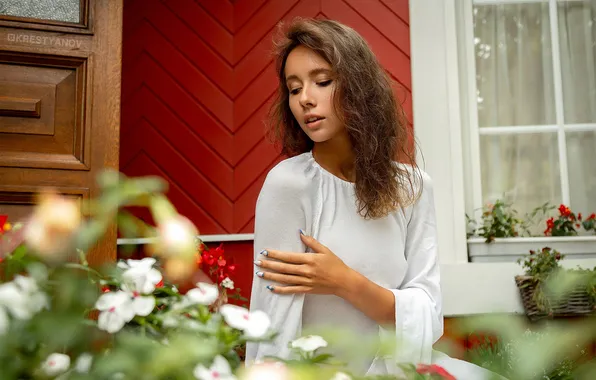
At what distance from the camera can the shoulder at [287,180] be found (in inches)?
54.6

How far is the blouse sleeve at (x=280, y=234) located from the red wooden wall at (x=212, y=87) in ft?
5.42

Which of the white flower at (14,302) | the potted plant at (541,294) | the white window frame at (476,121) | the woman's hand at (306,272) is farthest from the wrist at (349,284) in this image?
the white window frame at (476,121)

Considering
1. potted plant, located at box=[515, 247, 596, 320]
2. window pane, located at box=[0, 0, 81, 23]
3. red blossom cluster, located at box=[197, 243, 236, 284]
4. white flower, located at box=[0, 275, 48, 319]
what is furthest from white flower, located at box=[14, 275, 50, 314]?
potted plant, located at box=[515, 247, 596, 320]

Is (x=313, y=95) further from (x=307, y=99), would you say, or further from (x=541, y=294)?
(x=541, y=294)

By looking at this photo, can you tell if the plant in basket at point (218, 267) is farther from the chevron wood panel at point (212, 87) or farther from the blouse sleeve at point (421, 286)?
the blouse sleeve at point (421, 286)

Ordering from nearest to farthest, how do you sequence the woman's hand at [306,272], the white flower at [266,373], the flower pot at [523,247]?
1. the white flower at [266,373]
2. the woman's hand at [306,272]
3. the flower pot at [523,247]

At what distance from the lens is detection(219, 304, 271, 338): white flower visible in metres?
0.36

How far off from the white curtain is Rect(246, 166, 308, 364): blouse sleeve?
6.20 ft

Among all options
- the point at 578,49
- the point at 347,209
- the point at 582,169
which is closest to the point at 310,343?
the point at 347,209

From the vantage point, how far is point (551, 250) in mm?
2850

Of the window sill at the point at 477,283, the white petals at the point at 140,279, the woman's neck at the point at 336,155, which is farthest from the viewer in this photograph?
the window sill at the point at 477,283

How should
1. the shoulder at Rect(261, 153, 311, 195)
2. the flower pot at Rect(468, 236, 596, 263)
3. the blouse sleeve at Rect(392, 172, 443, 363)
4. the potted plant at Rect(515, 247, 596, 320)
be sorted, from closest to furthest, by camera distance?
the blouse sleeve at Rect(392, 172, 443, 363)
the shoulder at Rect(261, 153, 311, 195)
the potted plant at Rect(515, 247, 596, 320)
the flower pot at Rect(468, 236, 596, 263)

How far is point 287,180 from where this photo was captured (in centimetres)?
140

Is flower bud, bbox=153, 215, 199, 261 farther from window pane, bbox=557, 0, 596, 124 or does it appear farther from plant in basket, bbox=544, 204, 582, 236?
window pane, bbox=557, 0, 596, 124
